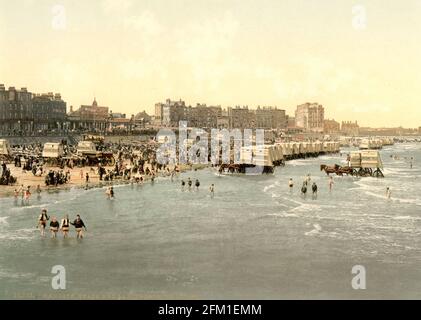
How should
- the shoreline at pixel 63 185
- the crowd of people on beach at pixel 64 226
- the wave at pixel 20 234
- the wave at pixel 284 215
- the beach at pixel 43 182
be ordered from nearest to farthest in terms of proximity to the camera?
the wave at pixel 20 234
the crowd of people on beach at pixel 64 226
the wave at pixel 284 215
the shoreline at pixel 63 185
the beach at pixel 43 182

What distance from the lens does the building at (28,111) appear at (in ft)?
445

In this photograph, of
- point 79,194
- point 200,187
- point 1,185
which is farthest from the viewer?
point 200,187

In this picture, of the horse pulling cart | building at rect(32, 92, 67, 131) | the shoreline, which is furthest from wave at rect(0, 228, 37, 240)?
building at rect(32, 92, 67, 131)

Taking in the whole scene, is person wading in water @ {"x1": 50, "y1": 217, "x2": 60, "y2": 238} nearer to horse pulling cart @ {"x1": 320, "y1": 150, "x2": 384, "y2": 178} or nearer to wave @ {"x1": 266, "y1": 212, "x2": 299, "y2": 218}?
wave @ {"x1": 266, "y1": 212, "x2": 299, "y2": 218}

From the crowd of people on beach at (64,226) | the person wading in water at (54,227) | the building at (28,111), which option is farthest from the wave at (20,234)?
the building at (28,111)

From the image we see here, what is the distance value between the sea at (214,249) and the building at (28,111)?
92967 millimetres

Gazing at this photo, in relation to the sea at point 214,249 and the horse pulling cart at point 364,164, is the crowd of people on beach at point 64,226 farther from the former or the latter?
the horse pulling cart at point 364,164

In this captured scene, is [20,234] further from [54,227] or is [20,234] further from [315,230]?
[315,230]

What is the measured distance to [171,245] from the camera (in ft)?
85.1

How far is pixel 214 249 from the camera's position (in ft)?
82.6

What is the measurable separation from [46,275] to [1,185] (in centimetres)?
2914

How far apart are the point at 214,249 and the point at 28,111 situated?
134517mm

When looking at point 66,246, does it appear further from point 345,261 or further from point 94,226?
point 345,261
